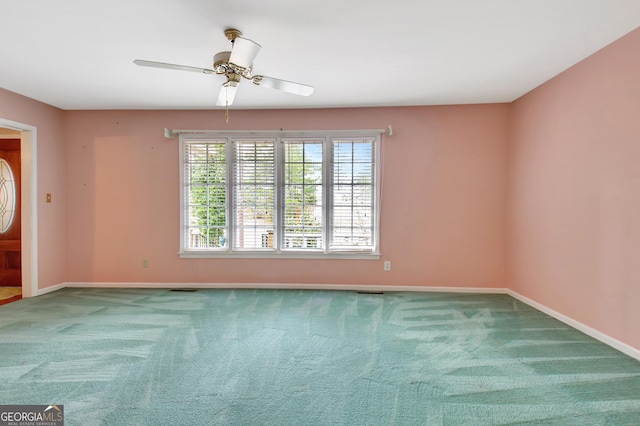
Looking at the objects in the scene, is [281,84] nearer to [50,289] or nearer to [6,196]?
[50,289]

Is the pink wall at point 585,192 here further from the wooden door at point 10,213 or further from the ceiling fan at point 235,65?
the wooden door at point 10,213

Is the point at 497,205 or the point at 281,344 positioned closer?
the point at 281,344

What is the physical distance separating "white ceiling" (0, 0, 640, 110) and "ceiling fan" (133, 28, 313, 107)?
188 millimetres

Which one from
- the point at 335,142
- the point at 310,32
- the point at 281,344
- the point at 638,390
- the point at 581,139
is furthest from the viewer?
the point at 335,142

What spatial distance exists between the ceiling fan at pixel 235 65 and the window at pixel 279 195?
1471 millimetres

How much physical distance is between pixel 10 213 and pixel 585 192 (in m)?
7.42

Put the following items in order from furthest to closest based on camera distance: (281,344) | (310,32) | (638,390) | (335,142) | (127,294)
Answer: (335,142) < (127,294) < (281,344) < (310,32) < (638,390)

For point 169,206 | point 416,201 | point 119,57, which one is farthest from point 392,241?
point 119,57

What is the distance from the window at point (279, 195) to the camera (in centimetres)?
402

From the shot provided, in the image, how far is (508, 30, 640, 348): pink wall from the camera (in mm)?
2266

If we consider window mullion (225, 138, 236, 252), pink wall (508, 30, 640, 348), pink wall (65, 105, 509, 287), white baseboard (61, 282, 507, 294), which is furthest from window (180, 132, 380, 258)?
pink wall (508, 30, 640, 348)

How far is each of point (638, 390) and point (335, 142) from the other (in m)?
3.64

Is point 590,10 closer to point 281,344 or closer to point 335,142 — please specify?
point 335,142

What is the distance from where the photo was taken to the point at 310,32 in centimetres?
221
